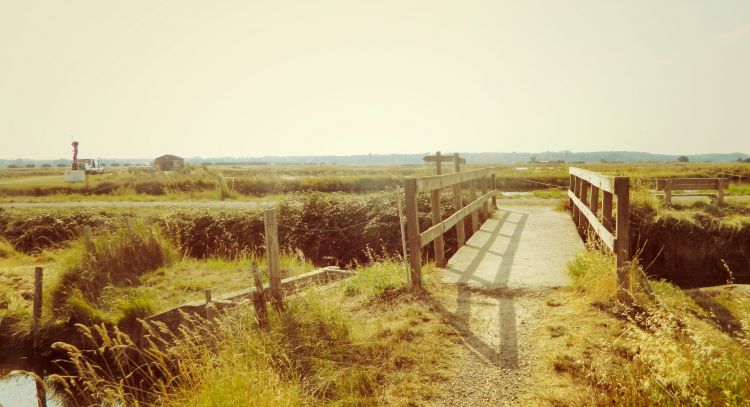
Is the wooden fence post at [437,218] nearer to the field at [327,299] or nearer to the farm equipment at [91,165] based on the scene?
the field at [327,299]

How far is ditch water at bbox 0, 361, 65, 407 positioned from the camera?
908cm

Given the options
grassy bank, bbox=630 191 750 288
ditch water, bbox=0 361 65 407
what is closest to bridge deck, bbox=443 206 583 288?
grassy bank, bbox=630 191 750 288

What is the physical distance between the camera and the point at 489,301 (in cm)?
584

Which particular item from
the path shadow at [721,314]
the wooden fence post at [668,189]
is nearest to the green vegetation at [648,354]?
the path shadow at [721,314]

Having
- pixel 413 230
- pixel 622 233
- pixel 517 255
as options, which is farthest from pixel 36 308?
pixel 622 233

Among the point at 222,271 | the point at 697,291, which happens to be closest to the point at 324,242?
the point at 222,271

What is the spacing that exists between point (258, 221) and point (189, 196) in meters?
12.6

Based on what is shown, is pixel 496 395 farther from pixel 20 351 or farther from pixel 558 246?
pixel 20 351

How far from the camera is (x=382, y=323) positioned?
5.29 metres

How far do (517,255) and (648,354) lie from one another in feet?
15.4

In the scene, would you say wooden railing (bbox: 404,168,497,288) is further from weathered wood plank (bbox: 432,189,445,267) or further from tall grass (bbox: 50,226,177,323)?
tall grass (bbox: 50,226,177,323)

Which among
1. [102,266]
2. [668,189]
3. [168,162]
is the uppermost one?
[168,162]

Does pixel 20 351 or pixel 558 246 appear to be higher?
pixel 558 246

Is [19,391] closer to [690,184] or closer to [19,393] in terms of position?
[19,393]
